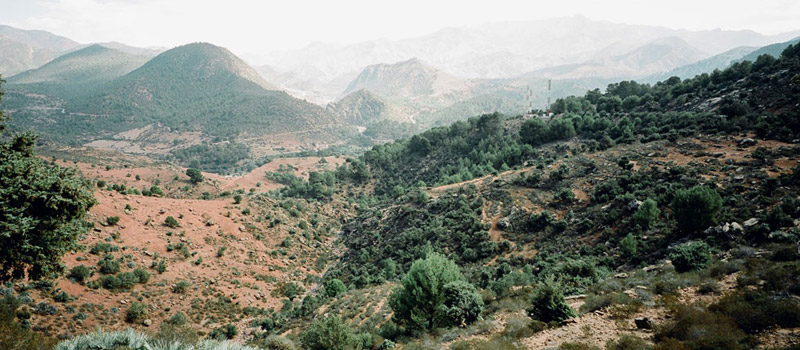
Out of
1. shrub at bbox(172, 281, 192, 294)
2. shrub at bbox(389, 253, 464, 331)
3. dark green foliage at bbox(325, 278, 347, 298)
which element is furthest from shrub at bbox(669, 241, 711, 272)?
shrub at bbox(172, 281, 192, 294)

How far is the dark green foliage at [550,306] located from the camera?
1394cm

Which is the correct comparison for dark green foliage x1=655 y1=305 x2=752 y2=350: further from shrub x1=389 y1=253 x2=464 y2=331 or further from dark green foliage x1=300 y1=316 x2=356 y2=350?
dark green foliage x1=300 y1=316 x2=356 y2=350

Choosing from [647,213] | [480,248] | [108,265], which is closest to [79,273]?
[108,265]

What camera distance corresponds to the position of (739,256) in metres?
15.9

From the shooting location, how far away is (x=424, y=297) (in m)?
18.6

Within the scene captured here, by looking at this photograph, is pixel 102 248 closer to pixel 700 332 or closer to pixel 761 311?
pixel 700 332

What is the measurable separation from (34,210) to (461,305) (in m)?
19.0

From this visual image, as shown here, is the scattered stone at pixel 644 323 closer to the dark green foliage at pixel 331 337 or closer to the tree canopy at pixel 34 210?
the dark green foliage at pixel 331 337

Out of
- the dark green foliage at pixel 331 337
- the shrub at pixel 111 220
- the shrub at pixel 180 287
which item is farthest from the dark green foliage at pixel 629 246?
the shrub at pixel 111 220

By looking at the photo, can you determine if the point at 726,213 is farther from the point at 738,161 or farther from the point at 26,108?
the point at 26,108

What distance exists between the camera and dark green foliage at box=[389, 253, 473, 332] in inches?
712

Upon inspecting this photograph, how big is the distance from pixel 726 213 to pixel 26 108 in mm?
284252

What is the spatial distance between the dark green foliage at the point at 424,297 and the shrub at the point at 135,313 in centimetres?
2109

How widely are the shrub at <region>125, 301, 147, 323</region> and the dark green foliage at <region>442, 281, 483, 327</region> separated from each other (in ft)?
80.4
